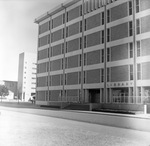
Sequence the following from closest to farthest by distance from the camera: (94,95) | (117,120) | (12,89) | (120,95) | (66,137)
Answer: (66,137), (117,120), (120,95), (94,95), (12,89)

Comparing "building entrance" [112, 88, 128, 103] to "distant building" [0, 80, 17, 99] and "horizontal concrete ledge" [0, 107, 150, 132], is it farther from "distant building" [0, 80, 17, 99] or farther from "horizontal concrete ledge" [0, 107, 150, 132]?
"distant building" [0, 80, 17, 99]

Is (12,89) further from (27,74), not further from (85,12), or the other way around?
(85,12)

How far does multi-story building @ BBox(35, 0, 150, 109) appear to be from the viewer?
29.4 m

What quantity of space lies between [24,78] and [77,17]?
64535 millimetres

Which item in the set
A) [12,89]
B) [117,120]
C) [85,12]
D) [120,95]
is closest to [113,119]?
[117,120]

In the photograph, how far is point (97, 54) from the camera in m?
34.9

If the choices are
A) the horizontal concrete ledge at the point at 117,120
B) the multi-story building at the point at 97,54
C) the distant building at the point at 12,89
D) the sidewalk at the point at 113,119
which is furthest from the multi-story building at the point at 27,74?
the horizontal concrete ledge at the point at 117,120

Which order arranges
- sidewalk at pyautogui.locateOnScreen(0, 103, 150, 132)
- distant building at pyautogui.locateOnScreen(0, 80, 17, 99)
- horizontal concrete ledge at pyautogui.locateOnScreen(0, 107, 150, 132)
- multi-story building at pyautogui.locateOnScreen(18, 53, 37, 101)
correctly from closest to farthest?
horizontal concrete ledge at pyautogui.locateOnScreen(0, 107, 150, 132) < sidewalk at pyautogui.locateOnScreen(0, 103, 150, 132) < distant building at pyautogui.locateOnScreen(0, 80, 17, 99) < multi-story building at pyautogui.locateOnScreen(18, 53, 37, 101)

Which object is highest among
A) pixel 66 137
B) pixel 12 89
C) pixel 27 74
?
pixel 27 74

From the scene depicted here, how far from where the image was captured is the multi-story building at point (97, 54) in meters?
29.4

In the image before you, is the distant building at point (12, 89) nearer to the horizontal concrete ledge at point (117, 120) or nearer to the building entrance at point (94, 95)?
the building entrance at point (94, 95)

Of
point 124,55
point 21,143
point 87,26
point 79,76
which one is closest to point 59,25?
point 87,26

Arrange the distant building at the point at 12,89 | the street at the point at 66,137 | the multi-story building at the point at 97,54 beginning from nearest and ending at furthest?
the street at the point at 66,137 → the multi-story building at the point at 97,54 → the distant building at the point at 12,89

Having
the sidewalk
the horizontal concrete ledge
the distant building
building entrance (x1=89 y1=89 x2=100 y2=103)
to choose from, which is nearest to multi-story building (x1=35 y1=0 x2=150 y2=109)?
building entrance (x1=89 y1=89 x2=100 y2=103)
